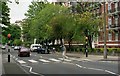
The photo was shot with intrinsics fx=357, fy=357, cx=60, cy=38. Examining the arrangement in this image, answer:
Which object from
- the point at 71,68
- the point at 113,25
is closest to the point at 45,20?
the point at 113,25

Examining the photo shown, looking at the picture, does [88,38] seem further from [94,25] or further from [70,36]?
[70,36]

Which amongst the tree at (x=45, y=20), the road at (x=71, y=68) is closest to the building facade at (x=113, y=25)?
the tree at (x=45, y=20)

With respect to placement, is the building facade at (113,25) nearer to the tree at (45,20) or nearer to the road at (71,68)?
the tree at (45,20)

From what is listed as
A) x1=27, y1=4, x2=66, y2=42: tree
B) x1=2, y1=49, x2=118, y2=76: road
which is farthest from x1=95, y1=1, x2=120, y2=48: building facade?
x1=2, y1=49, x2=118, y2=76: road

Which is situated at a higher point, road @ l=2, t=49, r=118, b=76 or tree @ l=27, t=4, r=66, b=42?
tree @ l=27, t=4, r=66, b=42

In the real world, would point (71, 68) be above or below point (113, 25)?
below

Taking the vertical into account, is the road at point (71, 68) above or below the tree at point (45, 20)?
below

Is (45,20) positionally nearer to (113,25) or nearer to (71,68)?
(113,25)

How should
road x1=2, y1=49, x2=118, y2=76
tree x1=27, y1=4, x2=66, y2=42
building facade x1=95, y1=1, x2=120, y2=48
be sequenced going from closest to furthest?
1. road x1=2, y1=49, x2=118, y2=76
2. building facade x1=95, y1=1, x2=120, y2=48
3. tree x1=27, y1=4, x2=66, y2=42

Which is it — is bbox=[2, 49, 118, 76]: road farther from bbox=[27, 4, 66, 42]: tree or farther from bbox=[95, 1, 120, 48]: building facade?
bbox=[27, 4, 66, 42]: tree

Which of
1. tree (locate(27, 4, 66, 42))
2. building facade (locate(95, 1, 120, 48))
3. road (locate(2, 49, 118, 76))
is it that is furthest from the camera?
tree (locate(27, 4, 66, 42))

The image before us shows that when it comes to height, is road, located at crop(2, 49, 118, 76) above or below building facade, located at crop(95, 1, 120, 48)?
below

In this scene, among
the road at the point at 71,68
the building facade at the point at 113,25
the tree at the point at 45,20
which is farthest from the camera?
the tree at the point at 45,20

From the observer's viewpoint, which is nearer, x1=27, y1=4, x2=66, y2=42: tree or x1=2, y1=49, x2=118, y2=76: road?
x1=2, y1=49, x2=118, y2=76: road
